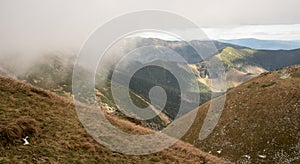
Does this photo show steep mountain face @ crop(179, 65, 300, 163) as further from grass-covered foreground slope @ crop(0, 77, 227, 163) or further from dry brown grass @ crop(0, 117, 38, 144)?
dry brown grass @ crop(0, 117, 38, 144)

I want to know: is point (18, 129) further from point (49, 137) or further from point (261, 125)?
point (261, 125)

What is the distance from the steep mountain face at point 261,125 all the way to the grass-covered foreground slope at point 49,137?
27.6 meters

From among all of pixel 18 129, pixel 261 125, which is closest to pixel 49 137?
pixel 18 129

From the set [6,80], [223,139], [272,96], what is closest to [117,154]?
[6,80]

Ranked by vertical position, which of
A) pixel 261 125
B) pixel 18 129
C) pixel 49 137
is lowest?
pixel 261 125

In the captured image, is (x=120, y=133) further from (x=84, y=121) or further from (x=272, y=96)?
(x=272, y=96)

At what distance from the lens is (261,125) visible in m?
52.8

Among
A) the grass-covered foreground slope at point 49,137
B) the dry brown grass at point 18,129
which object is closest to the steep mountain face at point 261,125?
the grass-covered foreground slope at point 49,137

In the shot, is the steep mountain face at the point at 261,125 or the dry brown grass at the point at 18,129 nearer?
the dry brown grass at the point at 18,129

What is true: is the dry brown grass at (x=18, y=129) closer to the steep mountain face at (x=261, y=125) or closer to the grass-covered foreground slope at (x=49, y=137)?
the grass-covered foreground slope at (x=49, y=137)

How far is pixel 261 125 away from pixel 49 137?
1655 inches

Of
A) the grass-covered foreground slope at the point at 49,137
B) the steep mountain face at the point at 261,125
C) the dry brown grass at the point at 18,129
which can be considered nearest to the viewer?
the grass-covered foreground slope at the point at 49,137

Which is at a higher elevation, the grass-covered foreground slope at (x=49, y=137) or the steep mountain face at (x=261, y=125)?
the grass-covered foreground slope at (x=49, y=137)

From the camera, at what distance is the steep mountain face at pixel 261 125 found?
1873 inches
